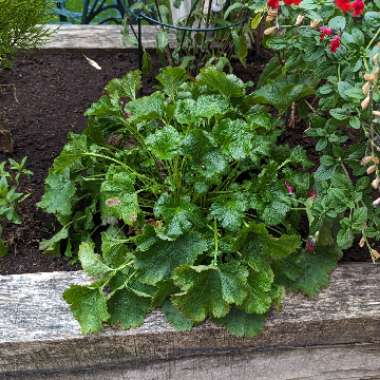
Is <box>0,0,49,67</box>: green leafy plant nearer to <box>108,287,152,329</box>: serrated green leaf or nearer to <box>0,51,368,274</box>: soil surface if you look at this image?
<box>0,51,368,274</box>: soil surface

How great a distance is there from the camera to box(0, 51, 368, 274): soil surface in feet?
5.41

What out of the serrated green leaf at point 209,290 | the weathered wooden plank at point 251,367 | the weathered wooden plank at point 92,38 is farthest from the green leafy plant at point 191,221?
the weathered wooden plank at point 92,38

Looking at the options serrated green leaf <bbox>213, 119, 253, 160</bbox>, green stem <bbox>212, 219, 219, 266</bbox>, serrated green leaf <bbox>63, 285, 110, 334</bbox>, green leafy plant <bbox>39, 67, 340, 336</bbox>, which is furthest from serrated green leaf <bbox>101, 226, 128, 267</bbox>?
serrated green leaf <bbox>213, 119, 253, 160</bbox>

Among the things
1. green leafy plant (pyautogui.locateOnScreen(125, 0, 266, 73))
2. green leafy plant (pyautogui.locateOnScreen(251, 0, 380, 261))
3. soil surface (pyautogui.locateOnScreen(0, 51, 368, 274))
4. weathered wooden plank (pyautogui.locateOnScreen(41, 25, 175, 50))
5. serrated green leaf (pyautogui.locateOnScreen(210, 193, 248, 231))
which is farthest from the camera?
weathered wooden plank (pyautogui.locateOnScreen(41, 25, 175, 50))

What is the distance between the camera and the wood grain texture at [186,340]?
1.35m

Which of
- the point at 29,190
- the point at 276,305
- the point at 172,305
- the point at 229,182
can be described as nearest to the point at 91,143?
the point at 29,190

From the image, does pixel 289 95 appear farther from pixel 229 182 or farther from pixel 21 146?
pixel 21 146

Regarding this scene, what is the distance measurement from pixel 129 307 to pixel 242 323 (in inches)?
10.5

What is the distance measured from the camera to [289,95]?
1.60m

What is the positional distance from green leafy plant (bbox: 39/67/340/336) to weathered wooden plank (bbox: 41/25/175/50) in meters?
0.85

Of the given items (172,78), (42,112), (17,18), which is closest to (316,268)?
(172,78)

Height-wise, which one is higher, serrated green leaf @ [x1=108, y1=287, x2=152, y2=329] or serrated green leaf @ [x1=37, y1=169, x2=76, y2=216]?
serrated green leaf @ [x1=37, y1=169, x2=76, y2=216]

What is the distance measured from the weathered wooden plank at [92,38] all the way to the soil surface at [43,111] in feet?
0.11

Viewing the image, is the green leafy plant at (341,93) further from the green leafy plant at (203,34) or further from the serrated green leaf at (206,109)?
the green leafy plant at (203,34)
